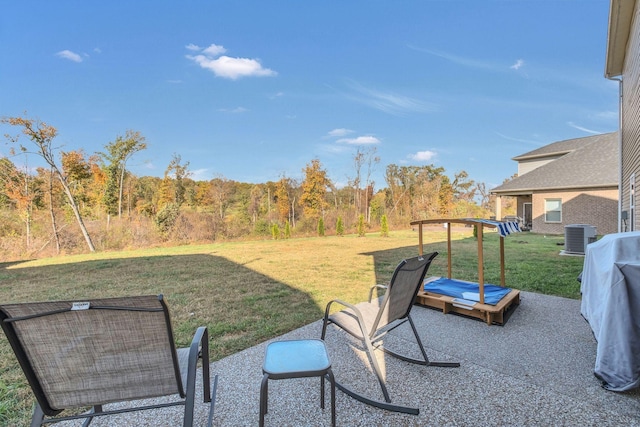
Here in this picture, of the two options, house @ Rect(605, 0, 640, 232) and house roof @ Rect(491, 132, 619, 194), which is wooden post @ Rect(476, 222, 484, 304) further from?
house roof @ Rect(491, 132, 619, 194)

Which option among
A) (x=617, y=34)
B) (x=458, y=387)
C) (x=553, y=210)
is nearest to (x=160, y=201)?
(x=458, y=387)

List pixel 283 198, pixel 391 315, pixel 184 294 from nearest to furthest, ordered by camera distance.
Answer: pixel 391 315
pixel 184 294
pixel 283 198

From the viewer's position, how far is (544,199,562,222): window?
13698mm

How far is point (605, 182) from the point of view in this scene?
12.2 metres

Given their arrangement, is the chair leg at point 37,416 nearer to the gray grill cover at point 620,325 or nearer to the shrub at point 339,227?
the gray grill cover at point 620,325

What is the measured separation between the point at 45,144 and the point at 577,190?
23.4 m

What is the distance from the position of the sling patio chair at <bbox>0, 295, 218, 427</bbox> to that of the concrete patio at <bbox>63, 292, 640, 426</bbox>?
647 mm

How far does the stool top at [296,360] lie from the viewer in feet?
5.05

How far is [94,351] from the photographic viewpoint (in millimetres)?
1412

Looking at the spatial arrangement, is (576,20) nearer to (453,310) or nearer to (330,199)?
(453,310)

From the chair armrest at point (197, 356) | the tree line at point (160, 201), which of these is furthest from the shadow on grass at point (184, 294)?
the tree line at point (160, 201)

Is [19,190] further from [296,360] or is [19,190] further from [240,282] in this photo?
[296,360]

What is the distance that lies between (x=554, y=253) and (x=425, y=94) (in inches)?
428

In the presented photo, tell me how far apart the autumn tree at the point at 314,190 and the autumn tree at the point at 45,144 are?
11.5 metres
